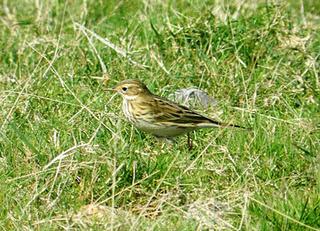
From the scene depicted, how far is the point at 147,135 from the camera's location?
25.1 ft

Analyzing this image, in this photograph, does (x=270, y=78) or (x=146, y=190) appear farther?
(x=270, y=78)

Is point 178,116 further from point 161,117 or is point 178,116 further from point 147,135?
point 147,135

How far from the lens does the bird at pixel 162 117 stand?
24.2ft

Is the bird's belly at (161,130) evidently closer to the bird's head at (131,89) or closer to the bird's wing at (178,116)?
the bird's wing at (178,116)

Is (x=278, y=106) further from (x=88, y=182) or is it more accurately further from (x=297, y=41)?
(x=88, y=182)

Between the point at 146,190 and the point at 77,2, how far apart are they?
4.23 metres

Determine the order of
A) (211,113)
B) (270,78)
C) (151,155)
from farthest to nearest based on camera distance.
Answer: (270,78) < (211,113) < (151,155)

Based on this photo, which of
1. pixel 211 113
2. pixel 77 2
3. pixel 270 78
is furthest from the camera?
pixel 77 2

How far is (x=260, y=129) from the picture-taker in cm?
745

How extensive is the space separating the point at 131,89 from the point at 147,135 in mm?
322

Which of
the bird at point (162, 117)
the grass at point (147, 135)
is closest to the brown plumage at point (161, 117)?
the bird at point (162, 117)

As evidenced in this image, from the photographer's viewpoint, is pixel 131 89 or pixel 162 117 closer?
pixel 162 117

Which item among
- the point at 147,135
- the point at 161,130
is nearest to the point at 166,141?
the point at 161,130

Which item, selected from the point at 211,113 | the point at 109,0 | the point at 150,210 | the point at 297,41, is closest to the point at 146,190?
the point at 150,210
